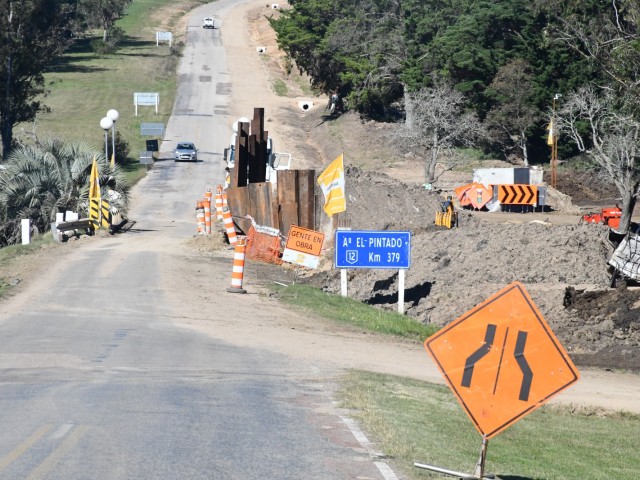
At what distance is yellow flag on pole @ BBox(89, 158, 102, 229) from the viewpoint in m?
34.9

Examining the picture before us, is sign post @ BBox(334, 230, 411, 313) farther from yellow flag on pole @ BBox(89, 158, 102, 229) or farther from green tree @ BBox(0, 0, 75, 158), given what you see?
green tree @ BBox(0, 0, 75, 158)

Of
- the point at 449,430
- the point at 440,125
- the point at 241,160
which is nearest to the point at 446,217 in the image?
the point at 241,160

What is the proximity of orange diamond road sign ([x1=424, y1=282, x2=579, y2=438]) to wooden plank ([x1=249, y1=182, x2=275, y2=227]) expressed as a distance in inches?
892

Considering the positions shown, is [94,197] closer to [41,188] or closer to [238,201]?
[41,188]

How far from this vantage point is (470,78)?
67.6 meters

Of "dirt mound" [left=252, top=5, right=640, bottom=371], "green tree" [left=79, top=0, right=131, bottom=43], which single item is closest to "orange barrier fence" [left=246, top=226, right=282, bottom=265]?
"dirt mound" [left=252, top=5, right=640, bottom=371]

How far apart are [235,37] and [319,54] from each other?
162 ft

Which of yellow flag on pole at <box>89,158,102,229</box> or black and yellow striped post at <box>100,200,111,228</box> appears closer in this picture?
yellow flag on pole at <box>89,158,102,229</box>

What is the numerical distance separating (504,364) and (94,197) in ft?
92.2

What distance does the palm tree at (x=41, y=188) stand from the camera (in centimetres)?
3675

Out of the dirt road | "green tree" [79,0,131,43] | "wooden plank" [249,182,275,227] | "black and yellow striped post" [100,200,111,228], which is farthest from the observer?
"green tree" [79,0,131,43]

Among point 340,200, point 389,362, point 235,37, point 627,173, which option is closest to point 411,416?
point 389,362

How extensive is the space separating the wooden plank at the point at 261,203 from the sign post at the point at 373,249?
8499mm

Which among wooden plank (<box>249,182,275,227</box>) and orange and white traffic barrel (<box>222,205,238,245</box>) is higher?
wooden plank (<box>249,182,275,227</box>)
